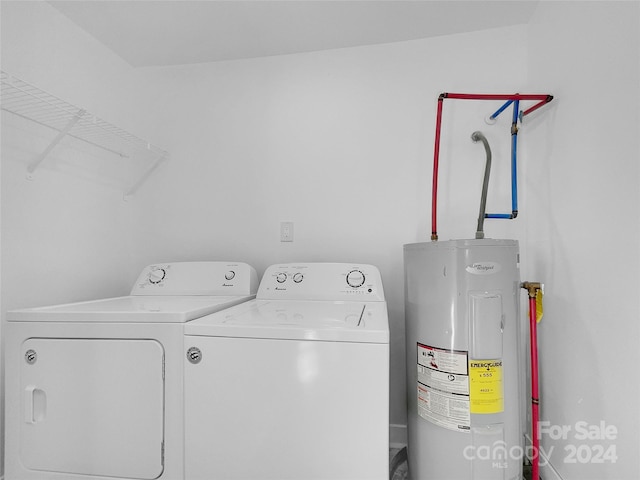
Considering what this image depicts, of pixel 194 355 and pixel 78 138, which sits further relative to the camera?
pixel 78 138

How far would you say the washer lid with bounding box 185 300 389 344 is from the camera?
1047 mm

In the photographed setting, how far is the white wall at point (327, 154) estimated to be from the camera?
1863mm

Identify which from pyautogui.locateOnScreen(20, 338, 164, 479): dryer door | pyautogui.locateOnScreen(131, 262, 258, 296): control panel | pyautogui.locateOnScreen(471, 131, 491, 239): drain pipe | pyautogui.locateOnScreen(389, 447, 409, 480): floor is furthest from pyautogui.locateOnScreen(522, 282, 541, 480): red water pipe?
pyautogui.locateOnScreen(20, 338, 164, 479): dryer door

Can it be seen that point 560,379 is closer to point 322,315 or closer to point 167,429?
point 322,315

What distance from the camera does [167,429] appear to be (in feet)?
3.70

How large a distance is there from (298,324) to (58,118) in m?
1.50

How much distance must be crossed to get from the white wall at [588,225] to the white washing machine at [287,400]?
0.72 m

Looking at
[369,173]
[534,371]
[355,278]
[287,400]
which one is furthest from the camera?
[369,173]

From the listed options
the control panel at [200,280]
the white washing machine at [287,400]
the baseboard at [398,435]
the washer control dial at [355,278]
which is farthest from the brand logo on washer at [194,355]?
the baseboard at [398,435]

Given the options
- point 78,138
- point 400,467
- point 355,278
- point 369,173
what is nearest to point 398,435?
point 400,467

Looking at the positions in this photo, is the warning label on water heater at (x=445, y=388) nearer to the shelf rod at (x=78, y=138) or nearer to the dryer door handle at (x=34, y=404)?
the dryer door handle at (x=34, y=404)

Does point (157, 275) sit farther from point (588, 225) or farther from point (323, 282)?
point (588, 225)

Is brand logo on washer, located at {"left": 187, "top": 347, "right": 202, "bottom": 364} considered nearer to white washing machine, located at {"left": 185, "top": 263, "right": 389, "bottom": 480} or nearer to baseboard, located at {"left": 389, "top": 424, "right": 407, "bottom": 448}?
white washing machine, located at {"left": 185, "top": 263, "right": 389, "bottom": 480}

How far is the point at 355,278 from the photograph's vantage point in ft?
5.59
